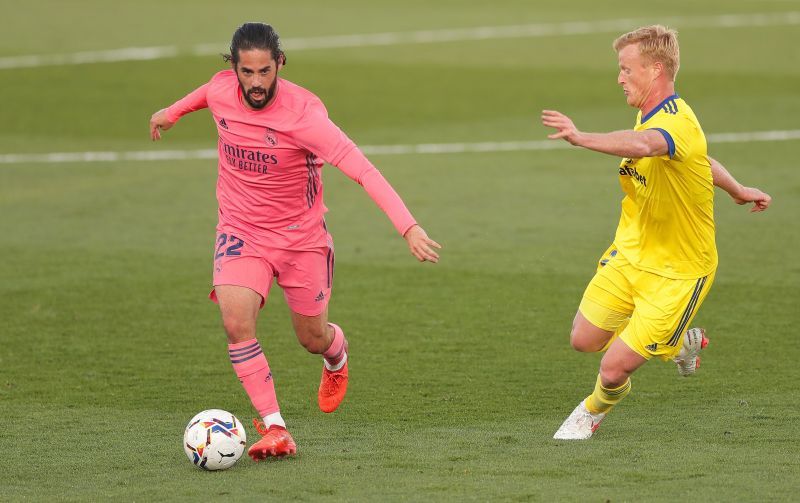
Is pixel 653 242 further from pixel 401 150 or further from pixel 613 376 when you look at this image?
pixel 401 150

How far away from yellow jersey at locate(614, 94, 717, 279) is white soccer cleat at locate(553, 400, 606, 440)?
2.91 ft

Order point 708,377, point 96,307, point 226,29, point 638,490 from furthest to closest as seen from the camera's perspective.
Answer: point 226,29, point 96,307, point 708,377, point 638,490

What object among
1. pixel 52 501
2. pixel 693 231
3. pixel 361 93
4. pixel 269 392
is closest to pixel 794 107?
pixel 361 93

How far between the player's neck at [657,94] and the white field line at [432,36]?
17369 mm

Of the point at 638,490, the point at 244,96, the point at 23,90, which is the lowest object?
the point at 23,90

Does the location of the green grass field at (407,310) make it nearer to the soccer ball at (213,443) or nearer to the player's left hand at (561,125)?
the soccer ball at (213,443)

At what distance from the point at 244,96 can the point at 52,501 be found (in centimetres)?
240

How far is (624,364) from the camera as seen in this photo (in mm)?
7164

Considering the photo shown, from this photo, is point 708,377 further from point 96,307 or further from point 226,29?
point 226,29

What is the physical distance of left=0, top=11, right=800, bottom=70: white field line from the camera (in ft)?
76.5

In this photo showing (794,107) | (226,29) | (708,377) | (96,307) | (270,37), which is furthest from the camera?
(226,29)

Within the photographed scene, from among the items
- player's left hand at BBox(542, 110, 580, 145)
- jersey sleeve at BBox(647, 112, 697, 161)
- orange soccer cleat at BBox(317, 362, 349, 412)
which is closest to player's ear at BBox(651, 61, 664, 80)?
jersey sleeve at BBox(647, 112, 697, 161)

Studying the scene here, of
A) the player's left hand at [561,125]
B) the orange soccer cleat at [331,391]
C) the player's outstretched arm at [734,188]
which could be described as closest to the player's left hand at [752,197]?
the player's outstretched arm at [734,188]

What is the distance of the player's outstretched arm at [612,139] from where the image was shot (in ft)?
20.5
